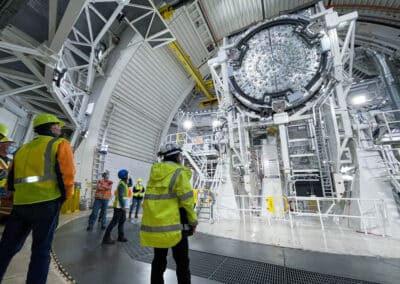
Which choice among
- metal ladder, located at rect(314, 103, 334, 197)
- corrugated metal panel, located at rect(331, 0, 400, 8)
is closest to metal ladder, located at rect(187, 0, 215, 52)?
corrugated metal panel, located at rect(331, 0, 400, 8)

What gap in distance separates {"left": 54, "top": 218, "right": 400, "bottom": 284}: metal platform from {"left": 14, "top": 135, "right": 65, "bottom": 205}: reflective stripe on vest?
104cm

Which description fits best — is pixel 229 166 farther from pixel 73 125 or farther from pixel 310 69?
pixel 73 125

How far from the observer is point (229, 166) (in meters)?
6.68

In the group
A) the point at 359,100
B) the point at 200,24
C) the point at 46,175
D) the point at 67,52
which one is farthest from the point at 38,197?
the point at 359,100

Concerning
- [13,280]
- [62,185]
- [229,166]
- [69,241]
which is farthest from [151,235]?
[229,166]

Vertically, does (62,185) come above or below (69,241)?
above

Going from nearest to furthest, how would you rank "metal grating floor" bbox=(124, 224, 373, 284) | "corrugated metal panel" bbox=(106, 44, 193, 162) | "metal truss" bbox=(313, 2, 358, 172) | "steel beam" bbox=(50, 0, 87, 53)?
"metal grating floor" bbox=(124, 224, 373, 284) → "steel beam" bbox=(50, 0, 87, 53) → "metal truss" bbox=(313, 2, 358, 172) → "corrugated metal panel" bbox=(106, 44, 193, 162)

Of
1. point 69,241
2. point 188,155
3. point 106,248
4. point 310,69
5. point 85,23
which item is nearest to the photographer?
point 106,248

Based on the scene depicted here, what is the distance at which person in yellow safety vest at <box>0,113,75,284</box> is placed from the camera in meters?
1.32

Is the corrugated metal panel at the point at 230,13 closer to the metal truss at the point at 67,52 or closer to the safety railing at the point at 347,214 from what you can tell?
the metal truss at the point at 67,52

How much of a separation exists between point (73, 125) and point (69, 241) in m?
5.40

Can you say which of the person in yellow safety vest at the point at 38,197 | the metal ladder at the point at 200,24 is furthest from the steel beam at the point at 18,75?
the metal ladder at the point at 200,24

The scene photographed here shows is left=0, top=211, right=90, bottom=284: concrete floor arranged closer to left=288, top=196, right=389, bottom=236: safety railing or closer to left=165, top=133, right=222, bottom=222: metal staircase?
left=165, top=133, right=222, bottom=222: metal staircase

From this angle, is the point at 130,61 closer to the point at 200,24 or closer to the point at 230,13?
the point at 200,24
